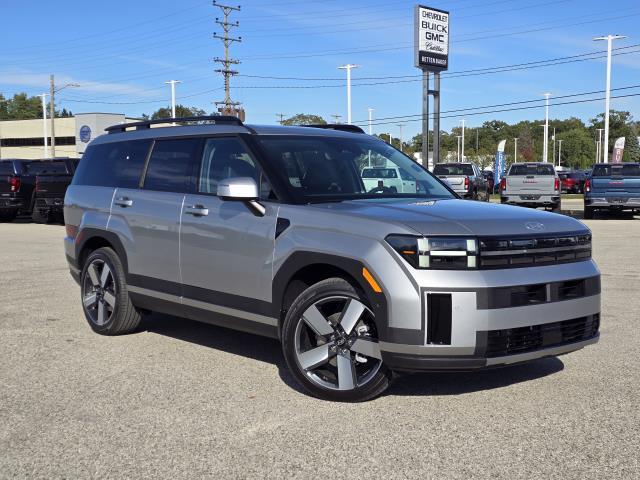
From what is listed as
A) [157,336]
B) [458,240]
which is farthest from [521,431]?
[157,336]

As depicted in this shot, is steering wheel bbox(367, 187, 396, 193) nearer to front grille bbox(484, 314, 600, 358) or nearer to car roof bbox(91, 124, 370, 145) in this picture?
car roof bbox(91, 124, 370, 145)

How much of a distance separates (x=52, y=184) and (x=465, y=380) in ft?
60.7

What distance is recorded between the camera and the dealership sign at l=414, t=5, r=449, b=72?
3681 centimetres

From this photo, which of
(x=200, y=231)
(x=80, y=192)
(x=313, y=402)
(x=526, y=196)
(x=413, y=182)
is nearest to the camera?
(x=313, y=402)

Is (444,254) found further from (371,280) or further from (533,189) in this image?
(533,189)

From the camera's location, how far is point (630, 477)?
3.57m

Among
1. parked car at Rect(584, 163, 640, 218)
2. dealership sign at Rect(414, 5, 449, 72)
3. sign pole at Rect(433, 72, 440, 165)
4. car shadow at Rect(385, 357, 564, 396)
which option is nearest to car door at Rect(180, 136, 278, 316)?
car shadow at Rect(385, 357, 564, 396)

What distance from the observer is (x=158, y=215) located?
237 inches

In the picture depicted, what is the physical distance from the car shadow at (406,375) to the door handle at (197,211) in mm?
1240

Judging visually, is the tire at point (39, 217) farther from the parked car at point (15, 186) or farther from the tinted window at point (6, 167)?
the tinted window at point (6, 167)

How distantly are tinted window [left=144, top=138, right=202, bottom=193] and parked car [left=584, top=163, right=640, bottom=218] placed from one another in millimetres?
19598

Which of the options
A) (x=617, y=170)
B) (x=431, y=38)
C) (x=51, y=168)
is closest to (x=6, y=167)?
(x=51, y=168)

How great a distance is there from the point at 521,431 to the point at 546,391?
85 cm

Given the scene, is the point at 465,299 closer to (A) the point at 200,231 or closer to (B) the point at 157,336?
(A) the point at 200,231
